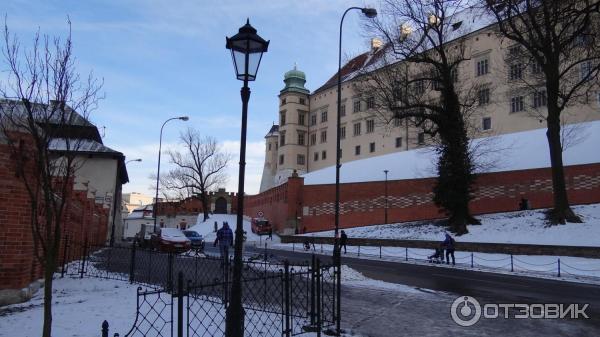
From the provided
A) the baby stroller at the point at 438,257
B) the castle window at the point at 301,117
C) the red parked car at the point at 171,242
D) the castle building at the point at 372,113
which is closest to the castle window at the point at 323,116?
the castle building at the point at 372,113

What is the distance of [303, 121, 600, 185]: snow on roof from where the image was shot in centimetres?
4038

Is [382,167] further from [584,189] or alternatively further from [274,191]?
[584,189]

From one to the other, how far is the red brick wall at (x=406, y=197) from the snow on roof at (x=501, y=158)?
1796mm

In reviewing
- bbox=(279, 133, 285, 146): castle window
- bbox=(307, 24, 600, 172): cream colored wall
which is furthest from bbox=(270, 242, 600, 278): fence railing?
bbox=(279, 133, 285, 146): castle window

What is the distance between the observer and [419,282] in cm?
1733

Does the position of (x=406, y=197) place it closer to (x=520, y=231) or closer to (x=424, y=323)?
(x=520, y=231)

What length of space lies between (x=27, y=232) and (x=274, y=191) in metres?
54.2

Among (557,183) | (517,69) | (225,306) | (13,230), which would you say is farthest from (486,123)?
(225,306)

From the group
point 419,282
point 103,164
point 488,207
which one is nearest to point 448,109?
point 488,207

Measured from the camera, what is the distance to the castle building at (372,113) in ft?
165

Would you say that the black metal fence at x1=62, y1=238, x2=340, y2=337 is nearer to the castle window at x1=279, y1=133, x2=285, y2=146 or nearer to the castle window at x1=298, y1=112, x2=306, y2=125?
the castle window at x1=279, y1=133, x2=285, y2=146

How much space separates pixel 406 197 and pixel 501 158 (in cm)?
891

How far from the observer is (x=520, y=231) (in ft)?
97.2

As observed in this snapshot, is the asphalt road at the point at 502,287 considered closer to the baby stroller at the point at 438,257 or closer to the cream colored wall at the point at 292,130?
the baby stroller at the point at 438,257
